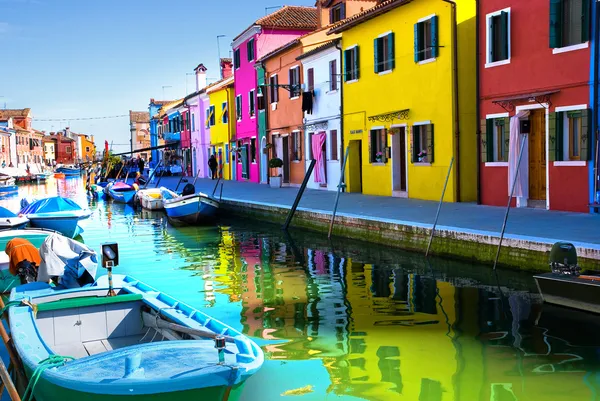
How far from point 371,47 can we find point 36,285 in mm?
17612

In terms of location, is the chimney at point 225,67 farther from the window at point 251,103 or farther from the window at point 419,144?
the window at point 419,144

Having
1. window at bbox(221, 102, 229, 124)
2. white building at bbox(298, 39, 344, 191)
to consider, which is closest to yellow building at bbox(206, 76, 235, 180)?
window at bbox(221, 102, 229, 124)

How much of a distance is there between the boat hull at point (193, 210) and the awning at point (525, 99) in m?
10.5

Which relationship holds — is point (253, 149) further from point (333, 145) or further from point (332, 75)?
point (332, 75)

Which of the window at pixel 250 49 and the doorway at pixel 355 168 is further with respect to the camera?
the window at pixel 250 49

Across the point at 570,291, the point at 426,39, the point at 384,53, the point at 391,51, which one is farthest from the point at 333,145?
the point at 570,291

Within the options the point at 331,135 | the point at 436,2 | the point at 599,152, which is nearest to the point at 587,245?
the point at 599,152

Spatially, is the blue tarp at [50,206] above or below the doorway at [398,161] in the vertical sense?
below

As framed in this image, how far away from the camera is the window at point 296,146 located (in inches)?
1276

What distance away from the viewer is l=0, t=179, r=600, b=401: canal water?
23.2ft

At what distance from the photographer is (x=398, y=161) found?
23.7 meters

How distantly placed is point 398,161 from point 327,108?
6.21 meters

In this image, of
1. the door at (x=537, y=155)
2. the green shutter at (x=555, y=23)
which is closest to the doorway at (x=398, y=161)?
the door at (x=537, y=155)

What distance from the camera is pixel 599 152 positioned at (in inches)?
599
